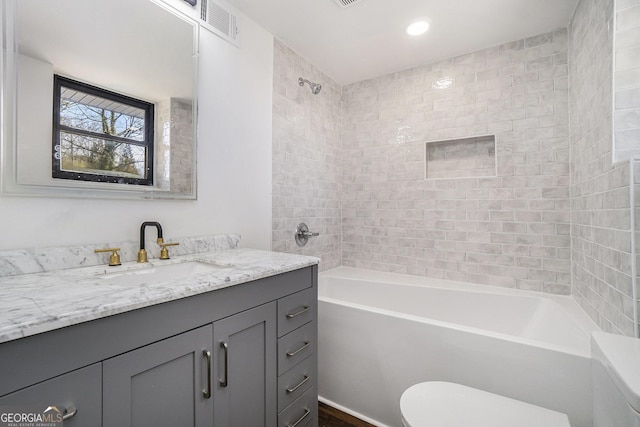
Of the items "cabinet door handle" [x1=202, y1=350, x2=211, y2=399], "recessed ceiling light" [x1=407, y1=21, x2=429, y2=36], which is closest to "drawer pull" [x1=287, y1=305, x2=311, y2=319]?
"cabinet door handle" [x1=202, y1=350, x2=211, y2=399]

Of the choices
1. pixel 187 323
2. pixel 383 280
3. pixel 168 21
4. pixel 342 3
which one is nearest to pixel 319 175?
pixel 383 280

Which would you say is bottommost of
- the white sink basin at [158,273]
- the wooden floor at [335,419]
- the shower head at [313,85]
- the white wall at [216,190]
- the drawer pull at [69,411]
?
the wooden floor at [335,419]

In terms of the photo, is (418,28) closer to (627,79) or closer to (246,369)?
(627,79)

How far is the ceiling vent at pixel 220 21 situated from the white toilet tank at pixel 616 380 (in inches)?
94.0

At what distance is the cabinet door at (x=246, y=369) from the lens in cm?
103

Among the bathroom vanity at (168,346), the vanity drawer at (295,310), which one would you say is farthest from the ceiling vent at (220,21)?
the vanity drawer at (295,310)

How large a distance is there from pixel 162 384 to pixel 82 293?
36 centimetres

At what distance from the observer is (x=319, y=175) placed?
282 centimetres

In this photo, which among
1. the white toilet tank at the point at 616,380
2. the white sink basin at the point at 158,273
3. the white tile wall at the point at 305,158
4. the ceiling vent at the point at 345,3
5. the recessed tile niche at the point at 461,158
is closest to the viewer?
the white toilet tank at the point at 616,380

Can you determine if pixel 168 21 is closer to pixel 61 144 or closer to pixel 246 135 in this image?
pixel 246 135

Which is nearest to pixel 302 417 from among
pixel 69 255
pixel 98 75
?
pixel 69 255

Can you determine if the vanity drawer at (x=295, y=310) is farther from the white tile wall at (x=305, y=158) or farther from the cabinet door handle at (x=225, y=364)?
the white tile wall at (x=305, y=158)

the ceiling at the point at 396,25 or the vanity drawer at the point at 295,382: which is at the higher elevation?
the ceiling at the point at 396,25

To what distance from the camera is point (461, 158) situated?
8.50 feet
